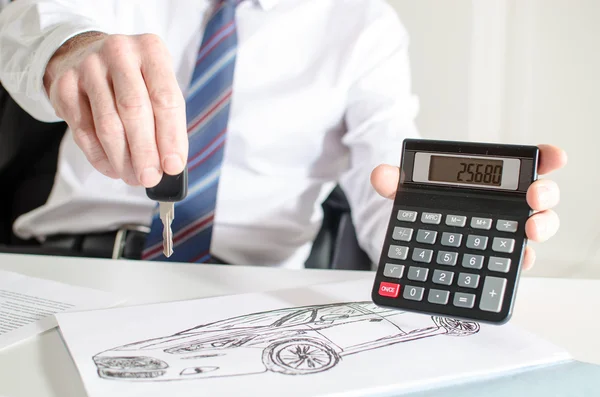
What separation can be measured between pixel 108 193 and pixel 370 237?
1.22 feet

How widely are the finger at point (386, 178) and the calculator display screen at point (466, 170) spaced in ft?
0.11

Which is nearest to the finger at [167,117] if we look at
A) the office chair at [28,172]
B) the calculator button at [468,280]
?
the calculator button at [468,280]

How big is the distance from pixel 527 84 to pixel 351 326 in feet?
2.68

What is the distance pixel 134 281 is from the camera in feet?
1.86

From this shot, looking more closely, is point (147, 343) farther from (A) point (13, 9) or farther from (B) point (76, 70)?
(A) point (13, 9)

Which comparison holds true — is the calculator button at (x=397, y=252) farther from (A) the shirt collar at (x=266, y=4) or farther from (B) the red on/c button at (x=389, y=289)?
(A) the shirt collar at (x=266, y=4)

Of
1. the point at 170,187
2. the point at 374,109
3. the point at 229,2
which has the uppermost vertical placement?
the point at 229,2

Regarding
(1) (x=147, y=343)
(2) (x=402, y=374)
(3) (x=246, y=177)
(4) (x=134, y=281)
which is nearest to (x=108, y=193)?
Answer: (3) (x=246, y=177)

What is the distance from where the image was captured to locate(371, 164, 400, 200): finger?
50cm

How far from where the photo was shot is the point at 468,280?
0.43 meters

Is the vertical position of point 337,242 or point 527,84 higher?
point 527,84

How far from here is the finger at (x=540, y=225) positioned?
0.44 m

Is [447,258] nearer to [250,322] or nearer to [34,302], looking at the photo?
[250,322]

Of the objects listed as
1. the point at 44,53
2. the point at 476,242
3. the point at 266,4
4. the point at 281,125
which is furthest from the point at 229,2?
the point at 476,242
